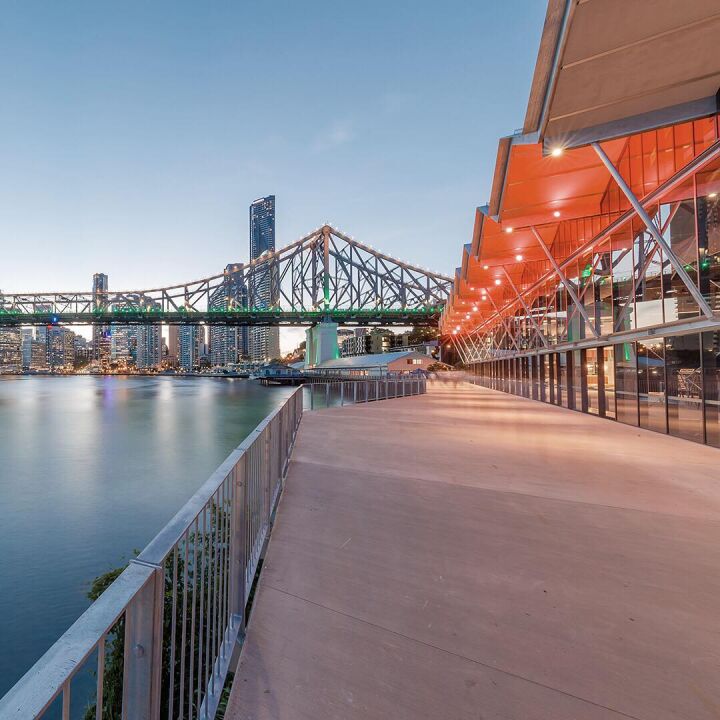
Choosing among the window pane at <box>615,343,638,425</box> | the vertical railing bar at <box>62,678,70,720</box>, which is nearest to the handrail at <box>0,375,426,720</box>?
the vertical railing bar at <box>62,678,70,720</box>

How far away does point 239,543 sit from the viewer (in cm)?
251

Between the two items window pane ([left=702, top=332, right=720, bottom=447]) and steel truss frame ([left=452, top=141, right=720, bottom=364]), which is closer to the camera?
steel truss frame ([left=452, top=141, right=720, bottom=364])

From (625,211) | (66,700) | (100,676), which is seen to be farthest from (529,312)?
(66,700)

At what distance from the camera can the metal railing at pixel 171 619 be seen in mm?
897

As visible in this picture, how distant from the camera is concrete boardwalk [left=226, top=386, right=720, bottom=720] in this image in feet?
6.12

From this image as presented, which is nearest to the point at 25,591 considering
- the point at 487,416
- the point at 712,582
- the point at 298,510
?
the point at 298,510

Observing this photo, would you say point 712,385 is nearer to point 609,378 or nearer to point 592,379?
point 609,378

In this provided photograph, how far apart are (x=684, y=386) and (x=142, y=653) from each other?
9.74m

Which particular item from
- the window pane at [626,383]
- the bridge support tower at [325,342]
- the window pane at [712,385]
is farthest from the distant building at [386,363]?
the window pane at [712,385]

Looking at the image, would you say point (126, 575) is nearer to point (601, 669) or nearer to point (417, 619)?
point (417, 619)

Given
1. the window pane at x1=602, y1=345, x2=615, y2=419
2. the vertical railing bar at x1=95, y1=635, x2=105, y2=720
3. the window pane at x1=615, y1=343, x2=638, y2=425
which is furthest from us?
the window pane at x1=602, y1=345, x2=615, y2=419

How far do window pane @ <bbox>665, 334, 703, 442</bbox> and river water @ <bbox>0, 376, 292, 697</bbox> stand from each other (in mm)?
11411

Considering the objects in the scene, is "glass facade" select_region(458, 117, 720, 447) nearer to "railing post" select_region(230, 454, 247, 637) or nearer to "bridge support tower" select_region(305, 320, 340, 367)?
"railing post" select_region(230, 454, 247, 637)

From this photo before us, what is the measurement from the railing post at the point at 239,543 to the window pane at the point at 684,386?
8517 millimetres
